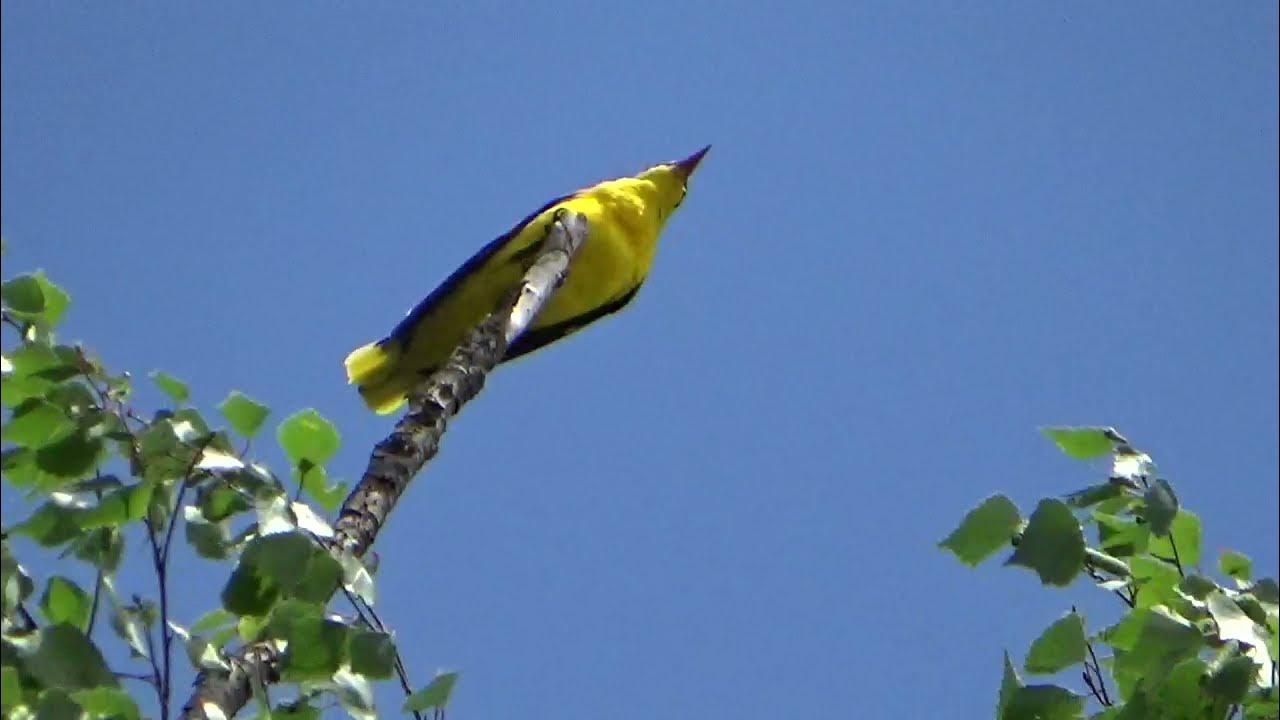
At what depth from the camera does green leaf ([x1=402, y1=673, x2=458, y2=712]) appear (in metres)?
2.00

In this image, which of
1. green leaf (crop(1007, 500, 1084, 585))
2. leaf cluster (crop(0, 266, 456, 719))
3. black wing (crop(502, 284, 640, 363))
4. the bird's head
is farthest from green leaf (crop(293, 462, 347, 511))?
the bird's head

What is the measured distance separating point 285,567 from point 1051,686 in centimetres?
106

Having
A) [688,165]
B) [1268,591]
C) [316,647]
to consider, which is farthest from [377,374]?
[1268,591]

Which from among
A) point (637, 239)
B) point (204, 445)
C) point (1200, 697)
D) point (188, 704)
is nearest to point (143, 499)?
point (204, 445)

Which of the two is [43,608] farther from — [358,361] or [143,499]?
[358,361]

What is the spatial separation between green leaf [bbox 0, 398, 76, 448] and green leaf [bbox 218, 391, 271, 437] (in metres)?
0.22

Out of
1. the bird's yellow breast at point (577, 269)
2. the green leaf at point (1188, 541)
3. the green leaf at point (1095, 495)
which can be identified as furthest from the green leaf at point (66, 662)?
the bird's yellow breast at point (577, 269)

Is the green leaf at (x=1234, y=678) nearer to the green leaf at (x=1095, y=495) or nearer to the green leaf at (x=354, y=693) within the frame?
the green leaf at (x=1095, y=495)

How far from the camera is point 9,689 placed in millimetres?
1842

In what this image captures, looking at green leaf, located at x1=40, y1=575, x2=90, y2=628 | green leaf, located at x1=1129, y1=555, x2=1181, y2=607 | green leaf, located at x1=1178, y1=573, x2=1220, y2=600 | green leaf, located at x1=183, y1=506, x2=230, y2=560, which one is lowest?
green leaf, located at x1=1178, y1=573, x2=1220, y2=600

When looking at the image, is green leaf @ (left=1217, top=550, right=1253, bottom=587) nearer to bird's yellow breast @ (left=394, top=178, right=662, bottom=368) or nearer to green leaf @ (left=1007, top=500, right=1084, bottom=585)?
green leaf @ (left=1007, top=500, right=1084, bottom=585)

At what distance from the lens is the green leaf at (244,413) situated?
2.08 metres

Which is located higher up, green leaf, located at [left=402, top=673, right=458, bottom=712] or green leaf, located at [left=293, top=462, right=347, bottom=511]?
green leaf, located at [left=293, top=462, right=347, bottom=511]

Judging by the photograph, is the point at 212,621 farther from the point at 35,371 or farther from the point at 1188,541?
the point at 1188,541
